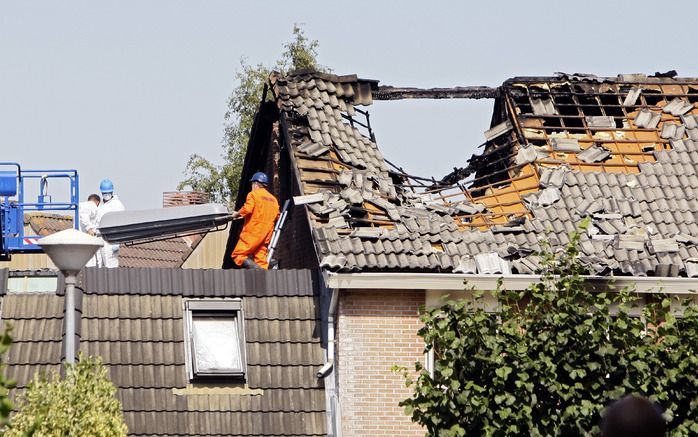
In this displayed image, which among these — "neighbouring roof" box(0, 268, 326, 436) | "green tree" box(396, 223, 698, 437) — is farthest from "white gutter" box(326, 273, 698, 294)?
"green tree" box(396, 223, 698, 437)

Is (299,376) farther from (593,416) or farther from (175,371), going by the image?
(593,416)

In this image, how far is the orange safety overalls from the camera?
59.3 ft

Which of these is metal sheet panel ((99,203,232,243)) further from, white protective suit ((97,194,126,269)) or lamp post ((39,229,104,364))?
lamp post ((39,229,104,364))

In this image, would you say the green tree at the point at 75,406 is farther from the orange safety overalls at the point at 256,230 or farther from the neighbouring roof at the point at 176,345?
the orange safety overalls at the point at 256,230

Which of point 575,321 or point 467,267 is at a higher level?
point 467,267

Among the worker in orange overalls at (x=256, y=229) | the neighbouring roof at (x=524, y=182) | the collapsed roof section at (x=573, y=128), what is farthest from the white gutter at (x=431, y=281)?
the worker in orange overalls at (x=256, y=229)

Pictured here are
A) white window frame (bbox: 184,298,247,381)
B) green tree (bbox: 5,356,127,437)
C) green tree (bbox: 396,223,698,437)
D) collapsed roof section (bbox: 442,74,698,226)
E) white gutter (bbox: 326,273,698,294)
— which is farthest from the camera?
collapsed roof section (bbox: 442,74,698,226)

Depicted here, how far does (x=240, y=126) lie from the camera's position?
3791 centimetres

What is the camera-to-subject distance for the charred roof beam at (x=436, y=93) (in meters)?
21.1

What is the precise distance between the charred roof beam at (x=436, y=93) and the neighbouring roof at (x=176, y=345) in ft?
17.0

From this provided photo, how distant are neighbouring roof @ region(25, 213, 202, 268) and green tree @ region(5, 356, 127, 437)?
17683mm

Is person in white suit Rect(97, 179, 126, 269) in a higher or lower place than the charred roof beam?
lower

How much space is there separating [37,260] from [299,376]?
60.6 feet

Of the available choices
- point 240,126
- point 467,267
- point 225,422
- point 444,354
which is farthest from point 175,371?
point 240,126
